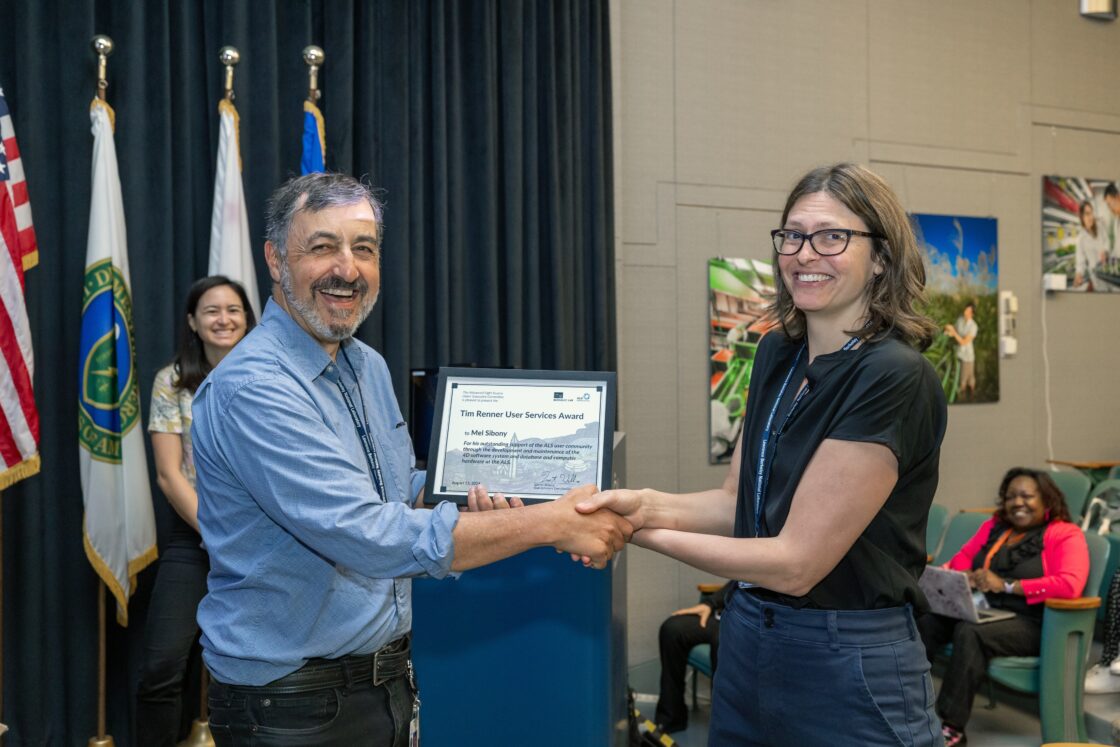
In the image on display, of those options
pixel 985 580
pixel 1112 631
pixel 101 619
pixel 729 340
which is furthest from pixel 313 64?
pixel 1112 631

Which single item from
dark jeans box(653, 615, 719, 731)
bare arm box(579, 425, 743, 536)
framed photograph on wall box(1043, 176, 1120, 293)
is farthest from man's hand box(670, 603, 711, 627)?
framed photograph on wall box(1043, 176, 1120, 293)

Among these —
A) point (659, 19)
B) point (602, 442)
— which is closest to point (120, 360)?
point (602, 442)

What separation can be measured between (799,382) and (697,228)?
12.6 ft

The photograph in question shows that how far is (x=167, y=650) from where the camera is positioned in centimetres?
364

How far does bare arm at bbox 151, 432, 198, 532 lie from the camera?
372cm

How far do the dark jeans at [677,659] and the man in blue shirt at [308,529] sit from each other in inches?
112

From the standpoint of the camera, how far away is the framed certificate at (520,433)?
7.44 ft

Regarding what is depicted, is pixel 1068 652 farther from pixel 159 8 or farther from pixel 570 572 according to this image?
pixel 159 8

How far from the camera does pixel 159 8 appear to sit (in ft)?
13.7

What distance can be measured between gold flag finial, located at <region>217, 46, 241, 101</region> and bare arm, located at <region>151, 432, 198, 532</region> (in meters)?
1.51

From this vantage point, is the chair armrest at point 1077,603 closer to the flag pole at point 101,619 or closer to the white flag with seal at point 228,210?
the white flag with seal at point 228,210

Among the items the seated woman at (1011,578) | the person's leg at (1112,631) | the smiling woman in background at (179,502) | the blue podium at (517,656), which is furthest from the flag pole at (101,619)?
the person's leg at (1112,631)

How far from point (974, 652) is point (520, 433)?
2.99m

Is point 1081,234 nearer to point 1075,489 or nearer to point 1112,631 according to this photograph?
point 1075,489
